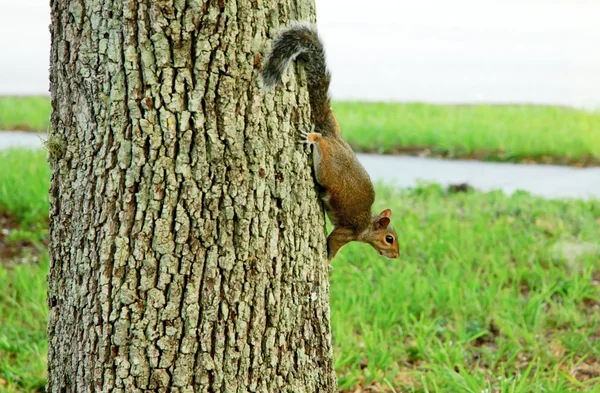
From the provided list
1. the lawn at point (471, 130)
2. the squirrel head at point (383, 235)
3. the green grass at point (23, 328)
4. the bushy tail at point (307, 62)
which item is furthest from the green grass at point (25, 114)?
the bushy tail at point (307, 62)

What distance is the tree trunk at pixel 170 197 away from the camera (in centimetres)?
192

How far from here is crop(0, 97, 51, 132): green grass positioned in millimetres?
8156

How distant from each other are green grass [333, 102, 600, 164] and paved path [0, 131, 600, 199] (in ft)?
0.63

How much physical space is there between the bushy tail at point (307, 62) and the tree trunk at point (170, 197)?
38 millimetres

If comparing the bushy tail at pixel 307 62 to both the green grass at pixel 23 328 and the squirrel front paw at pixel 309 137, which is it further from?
the green grass at pixel 23 328

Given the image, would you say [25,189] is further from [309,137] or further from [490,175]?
[490,175]

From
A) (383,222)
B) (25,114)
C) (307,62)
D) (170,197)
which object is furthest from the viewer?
(25,114)

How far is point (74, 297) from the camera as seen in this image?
6.82ft

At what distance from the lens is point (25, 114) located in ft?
28.0

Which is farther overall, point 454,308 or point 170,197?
point 454,308

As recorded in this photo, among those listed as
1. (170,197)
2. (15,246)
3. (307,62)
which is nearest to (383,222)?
(307,62)

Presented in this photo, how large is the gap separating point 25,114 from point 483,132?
504cm

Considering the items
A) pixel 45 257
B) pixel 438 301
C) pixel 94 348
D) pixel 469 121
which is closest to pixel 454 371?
pixel 438 301

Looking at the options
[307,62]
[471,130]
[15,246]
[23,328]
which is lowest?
[23,328]
